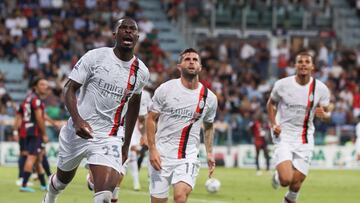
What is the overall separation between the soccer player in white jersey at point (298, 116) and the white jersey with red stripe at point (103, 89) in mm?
4837

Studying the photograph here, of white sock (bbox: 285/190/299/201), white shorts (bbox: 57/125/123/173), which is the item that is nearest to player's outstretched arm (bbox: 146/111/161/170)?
white shorts (bbox: 57/125/123/173)

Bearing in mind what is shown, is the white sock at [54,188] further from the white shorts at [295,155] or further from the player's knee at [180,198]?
the white shorts at [295,155]

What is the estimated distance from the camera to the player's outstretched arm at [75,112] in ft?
34.8

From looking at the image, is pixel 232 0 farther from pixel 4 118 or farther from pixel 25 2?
pixel 4 118

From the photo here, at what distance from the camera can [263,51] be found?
4016 centimetres

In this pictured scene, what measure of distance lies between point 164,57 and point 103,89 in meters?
27.4

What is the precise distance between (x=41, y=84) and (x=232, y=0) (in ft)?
82.2

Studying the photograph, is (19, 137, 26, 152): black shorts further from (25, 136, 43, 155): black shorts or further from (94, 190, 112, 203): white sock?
(94, 190, 112, 203): white sock

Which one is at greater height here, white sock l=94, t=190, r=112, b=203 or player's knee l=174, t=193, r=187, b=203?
white sock l=94, t=190, r=112, b=203

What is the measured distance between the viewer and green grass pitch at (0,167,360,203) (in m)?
18.4

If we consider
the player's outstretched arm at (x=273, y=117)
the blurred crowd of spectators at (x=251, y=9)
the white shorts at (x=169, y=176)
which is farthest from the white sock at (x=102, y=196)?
the blurred crowd of spectators at (x=251, y=9)

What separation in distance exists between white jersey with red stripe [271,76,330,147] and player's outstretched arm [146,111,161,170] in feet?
11.8

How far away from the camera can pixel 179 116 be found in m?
12.9

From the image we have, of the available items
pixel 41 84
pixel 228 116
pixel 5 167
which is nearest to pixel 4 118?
pixel 5 167
